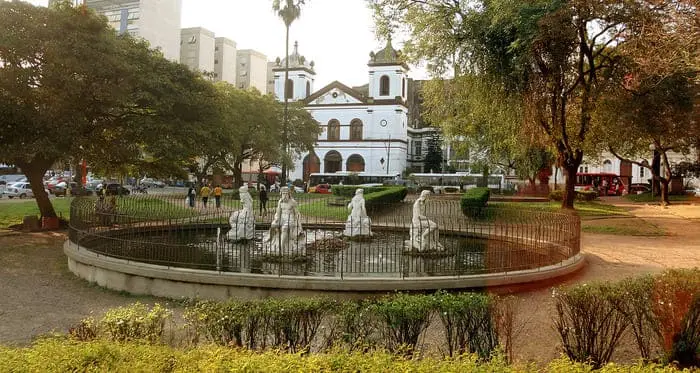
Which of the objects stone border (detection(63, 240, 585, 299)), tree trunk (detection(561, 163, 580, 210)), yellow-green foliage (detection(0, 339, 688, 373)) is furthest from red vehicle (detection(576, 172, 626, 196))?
yellow-green foliage (detection(0, 339, 688, 373))

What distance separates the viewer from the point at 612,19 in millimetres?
19438

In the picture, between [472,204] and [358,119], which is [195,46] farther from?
[472,204]

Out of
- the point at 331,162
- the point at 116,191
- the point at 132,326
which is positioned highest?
the point at 331,162

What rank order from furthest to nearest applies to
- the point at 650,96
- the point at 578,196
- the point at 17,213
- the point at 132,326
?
the point at 578,196, the point at 17,213, the point at 650,96, the point at 132,326

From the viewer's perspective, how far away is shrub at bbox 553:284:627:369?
6426 mm

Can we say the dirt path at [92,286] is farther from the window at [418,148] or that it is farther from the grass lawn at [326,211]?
the window at [418,148]

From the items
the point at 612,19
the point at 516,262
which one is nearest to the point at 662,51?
the point at 612,19

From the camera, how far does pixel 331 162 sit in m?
70.2

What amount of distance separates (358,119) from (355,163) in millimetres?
5971

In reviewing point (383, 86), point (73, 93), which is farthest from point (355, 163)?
point (73, 93)

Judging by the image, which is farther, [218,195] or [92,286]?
[218,195]

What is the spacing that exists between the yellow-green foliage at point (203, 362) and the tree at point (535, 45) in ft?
52.6

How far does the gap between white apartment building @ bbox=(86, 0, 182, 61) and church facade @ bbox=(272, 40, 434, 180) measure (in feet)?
51.8

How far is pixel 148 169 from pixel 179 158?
2.87 m
